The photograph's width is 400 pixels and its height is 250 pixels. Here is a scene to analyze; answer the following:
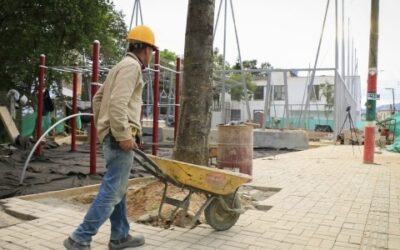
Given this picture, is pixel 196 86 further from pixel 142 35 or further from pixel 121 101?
pixel 121 101

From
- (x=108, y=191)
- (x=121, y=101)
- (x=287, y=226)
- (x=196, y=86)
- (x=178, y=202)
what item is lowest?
(x=287, y=226)

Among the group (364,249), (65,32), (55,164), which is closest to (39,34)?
(65,32)

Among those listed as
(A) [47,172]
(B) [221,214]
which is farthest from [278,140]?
(B) [221,214]

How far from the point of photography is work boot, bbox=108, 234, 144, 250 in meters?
4.01

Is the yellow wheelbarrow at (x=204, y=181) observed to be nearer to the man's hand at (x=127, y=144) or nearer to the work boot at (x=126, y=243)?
the man's hand at (x=127, y=144)

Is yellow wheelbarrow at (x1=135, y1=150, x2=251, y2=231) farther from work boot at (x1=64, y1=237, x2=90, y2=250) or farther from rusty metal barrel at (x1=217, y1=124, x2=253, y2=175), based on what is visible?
rusty metal barrel at (x1=217, y1=124, x2=253, y2=175)

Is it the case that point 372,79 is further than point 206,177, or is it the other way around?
point 372,79

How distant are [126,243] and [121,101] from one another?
1.33 meters

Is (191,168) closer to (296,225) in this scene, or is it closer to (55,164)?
(296,225)

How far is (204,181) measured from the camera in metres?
4.32

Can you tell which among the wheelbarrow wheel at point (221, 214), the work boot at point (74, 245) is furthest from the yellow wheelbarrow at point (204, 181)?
the work boot at point (74, 245)

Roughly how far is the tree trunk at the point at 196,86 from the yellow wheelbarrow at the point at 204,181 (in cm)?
168

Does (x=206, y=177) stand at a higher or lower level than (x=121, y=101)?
lower

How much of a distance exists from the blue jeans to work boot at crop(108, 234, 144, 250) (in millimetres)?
279
